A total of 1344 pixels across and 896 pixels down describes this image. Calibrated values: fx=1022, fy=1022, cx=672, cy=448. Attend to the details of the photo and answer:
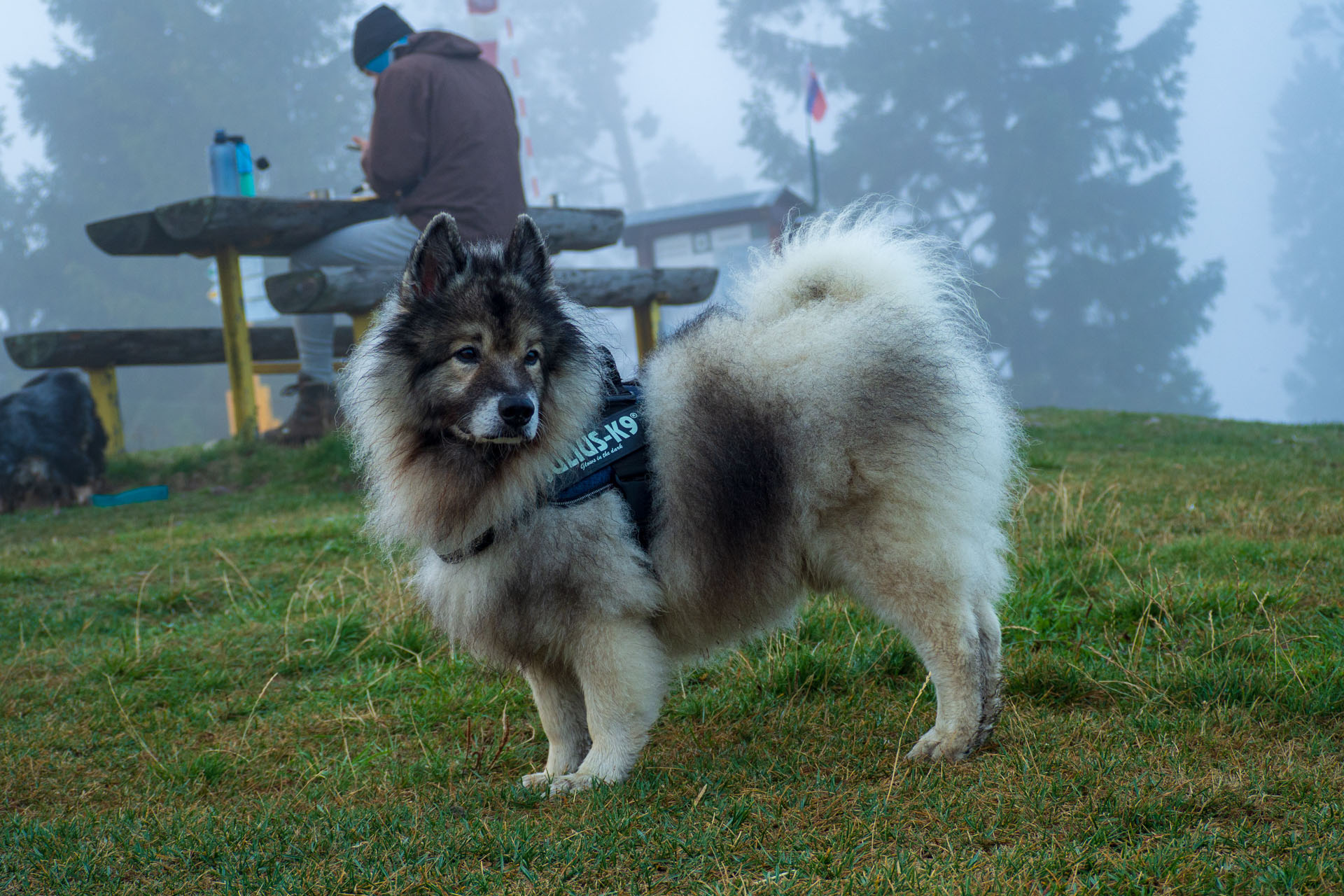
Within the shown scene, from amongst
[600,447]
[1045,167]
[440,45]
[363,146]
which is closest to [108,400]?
[363,146]

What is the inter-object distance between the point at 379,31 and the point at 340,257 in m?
1.75

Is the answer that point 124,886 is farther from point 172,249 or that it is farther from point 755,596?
point 172,249

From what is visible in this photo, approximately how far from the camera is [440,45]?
6.55 metres

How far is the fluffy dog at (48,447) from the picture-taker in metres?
8.00

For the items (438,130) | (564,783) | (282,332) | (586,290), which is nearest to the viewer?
(564,783)

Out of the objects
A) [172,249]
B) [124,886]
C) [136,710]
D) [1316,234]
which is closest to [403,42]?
[172,249]

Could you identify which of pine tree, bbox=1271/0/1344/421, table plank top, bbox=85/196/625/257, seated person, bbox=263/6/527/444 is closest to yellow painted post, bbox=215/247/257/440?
table plank top, bbox=85/196/625/257

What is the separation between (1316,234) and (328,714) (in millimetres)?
54863

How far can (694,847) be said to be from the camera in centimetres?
224

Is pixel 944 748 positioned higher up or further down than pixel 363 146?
further down

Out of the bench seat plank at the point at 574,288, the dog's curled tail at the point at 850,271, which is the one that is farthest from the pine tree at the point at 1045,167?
the dog's curled tail at the point at 850,271

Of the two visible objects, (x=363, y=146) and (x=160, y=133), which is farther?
(x=160, y=133)

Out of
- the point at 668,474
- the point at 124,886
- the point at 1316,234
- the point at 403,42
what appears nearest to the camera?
the point at 124,886

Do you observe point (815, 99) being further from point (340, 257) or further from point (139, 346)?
point (139, 346)
